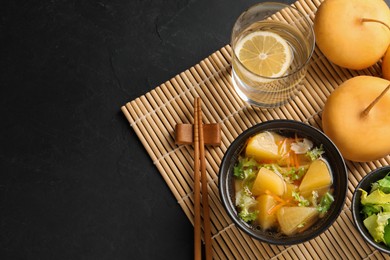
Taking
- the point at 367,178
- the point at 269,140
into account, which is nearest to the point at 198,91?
the point at 269,140

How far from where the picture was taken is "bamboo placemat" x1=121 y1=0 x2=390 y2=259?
65.9 inches

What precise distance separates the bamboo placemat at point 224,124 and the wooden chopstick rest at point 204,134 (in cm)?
4

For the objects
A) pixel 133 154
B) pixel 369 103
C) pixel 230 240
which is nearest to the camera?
pixel 369 103

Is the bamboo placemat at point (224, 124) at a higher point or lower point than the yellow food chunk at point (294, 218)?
higher

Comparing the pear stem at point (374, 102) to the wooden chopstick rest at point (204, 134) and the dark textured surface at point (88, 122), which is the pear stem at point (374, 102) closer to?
the wooden chopstick rest at point (204, 134)

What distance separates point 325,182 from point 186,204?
409 millimetres

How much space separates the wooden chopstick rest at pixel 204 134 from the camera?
1.71m

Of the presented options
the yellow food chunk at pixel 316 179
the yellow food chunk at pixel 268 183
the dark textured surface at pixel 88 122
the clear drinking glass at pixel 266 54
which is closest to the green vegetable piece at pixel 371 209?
the yellow food chunk at pixel 316 179

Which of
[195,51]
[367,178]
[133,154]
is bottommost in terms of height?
[367,178]

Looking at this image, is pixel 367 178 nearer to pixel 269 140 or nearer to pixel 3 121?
pixel 269 140

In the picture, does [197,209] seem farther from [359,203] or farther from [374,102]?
[374,102]

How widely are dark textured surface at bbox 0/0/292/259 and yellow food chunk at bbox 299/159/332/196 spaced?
1.27ft

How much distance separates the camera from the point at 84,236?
1.79m

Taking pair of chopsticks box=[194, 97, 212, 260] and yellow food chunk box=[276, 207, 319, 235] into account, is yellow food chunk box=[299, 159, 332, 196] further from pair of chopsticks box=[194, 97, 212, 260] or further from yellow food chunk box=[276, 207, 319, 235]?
pair of chopsticks box=[194, 97, 212, 260]
